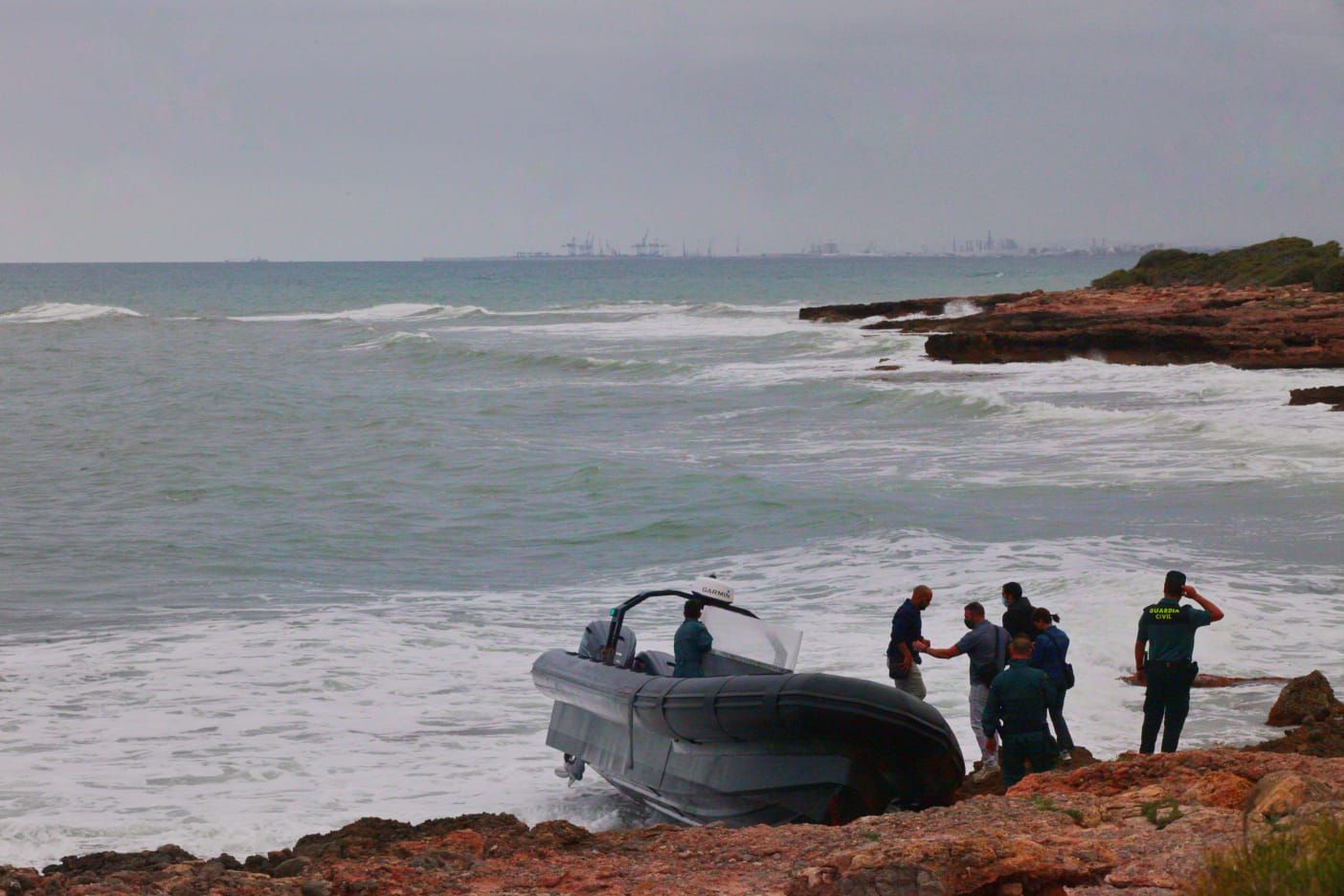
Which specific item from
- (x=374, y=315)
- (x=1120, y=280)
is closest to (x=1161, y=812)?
(x=1120, y=280)

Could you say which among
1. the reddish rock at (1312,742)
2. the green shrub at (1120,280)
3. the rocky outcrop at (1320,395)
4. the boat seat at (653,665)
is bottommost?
the reddish rock at (1312,742)

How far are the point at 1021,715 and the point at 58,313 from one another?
294ft

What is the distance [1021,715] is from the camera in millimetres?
8656

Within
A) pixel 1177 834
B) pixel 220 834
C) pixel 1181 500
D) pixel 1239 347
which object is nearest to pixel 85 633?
pixel 220 834

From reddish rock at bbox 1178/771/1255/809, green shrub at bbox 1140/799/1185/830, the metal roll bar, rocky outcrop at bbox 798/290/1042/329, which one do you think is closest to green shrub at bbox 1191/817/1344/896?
green shrub at bbox 1140/799/1185/830

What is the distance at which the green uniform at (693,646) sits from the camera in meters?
9.60

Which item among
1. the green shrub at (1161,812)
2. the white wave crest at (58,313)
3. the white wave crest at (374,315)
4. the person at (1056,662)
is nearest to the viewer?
the green shrub at (1161,812)

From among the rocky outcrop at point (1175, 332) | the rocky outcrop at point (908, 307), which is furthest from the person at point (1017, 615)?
the rocky outcrop at point (908, 307)

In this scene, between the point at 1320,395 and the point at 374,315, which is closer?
the point at 1320,395

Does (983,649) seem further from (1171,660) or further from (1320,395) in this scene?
(1320,395)

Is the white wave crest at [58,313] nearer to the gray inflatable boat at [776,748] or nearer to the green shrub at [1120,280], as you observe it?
the green shrub at [1120,280]

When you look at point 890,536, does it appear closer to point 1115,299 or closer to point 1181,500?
point 1181,500

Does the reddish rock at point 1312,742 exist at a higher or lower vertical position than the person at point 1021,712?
lower

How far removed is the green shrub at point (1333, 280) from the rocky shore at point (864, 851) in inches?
1557
